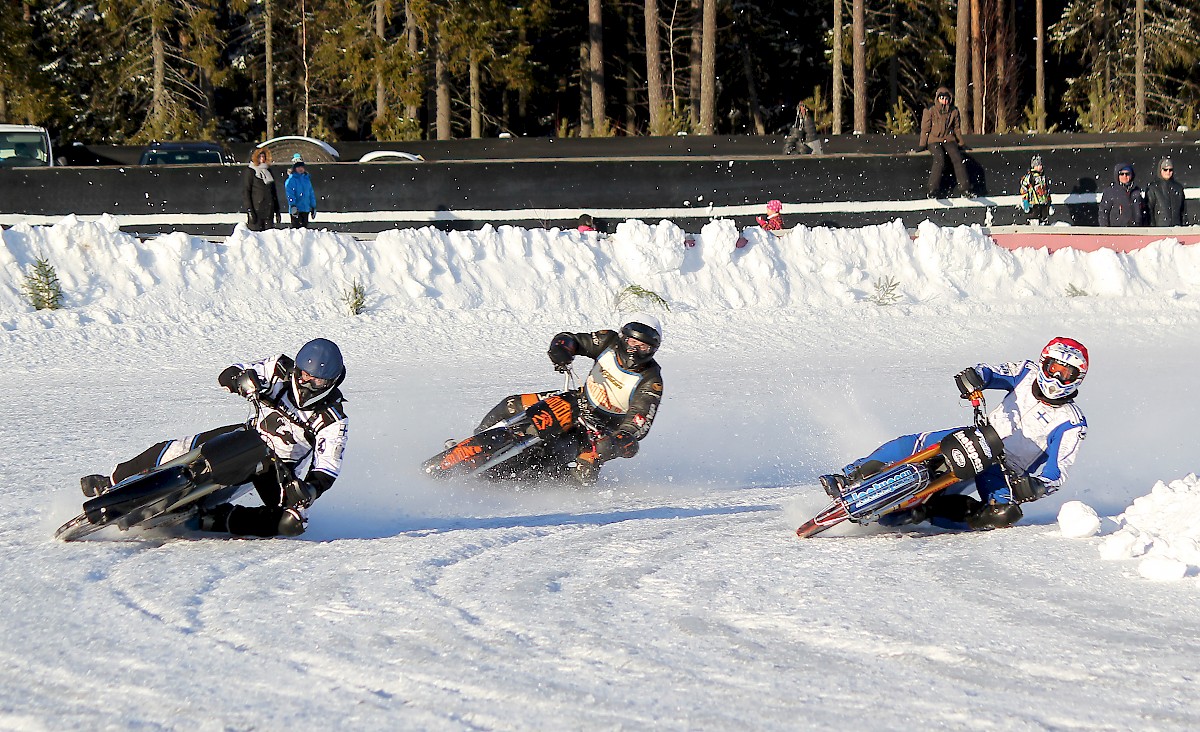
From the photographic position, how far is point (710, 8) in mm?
32500

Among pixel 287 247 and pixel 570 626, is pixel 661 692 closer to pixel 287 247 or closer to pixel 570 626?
pixel 570 626

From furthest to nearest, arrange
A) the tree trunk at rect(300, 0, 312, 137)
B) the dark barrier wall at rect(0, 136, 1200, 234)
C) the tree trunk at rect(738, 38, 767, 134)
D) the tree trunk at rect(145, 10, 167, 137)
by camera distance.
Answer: the tree trunk at rect(738, 38, 767, 134) < the tree trunk at rect(300, 0, 312, 137) < the tree trunk at rect(145, 10, 167, 137) < the dark barrier wall at rect(0, 136, 1200, 234)

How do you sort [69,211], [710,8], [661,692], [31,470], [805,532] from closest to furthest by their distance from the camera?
[661,692], [805,532], [31,470], [69,211], [710,8]

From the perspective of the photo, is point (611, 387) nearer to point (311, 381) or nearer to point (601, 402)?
point (601, 402)

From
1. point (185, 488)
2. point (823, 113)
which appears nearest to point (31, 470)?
point (185, 488)

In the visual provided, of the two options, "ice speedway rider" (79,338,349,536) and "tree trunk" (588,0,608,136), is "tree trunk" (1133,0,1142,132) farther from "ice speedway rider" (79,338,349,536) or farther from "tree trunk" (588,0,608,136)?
→ "ice speedway rider" (79,338,349,536)

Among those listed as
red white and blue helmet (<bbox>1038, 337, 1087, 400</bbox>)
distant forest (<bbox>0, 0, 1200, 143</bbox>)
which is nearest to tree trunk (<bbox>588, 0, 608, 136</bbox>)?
distant forest (<bbox>0, 0, 1200, 143</bbox>)

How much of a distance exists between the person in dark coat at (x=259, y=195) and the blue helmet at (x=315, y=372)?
10.0 m

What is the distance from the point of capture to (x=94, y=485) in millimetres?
7137

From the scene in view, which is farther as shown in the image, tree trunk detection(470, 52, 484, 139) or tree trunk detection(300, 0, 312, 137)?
tree trunk detection(300, 0, 312, 137)

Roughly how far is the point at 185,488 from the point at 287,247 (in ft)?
31.1

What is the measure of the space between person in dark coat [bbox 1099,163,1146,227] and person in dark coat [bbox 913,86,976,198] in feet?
6.46

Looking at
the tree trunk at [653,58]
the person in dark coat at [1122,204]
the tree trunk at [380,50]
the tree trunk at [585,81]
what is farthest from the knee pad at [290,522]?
the tree trunk at [585,81]

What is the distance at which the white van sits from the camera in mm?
22188
